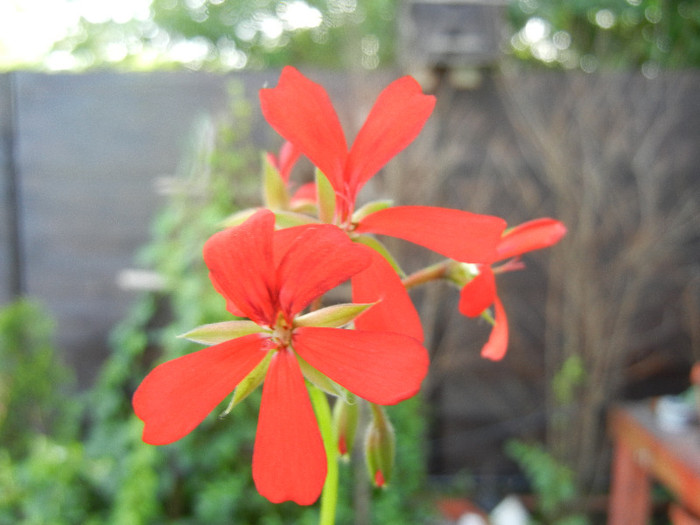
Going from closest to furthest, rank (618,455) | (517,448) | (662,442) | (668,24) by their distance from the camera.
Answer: (662,442) → (618,455) → (517,448) → (668,24)

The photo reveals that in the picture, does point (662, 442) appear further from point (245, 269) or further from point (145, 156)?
point (145, 156)

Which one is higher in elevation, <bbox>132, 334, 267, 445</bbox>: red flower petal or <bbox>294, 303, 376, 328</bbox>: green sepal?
<bbox>294, 303, 376, 328</bbox>: green sepal

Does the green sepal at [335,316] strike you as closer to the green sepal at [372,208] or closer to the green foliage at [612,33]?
the green sepal at [372,208]

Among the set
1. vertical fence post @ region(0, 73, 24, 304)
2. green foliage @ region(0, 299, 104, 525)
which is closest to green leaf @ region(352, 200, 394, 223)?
green foliage @ region(0, 299, 104, 525)

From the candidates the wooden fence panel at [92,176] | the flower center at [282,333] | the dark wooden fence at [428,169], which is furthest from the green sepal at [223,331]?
the wooden fence panel at [92,176]

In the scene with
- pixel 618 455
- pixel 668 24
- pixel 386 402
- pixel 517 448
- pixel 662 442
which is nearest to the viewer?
pixel 386 402

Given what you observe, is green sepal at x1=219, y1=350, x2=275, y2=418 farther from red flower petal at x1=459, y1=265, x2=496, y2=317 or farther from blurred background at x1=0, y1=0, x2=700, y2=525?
blurred background at x1=0, y1=0, x2=700, y2=525

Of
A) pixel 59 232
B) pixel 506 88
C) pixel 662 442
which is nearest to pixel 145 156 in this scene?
pixel 59 232
